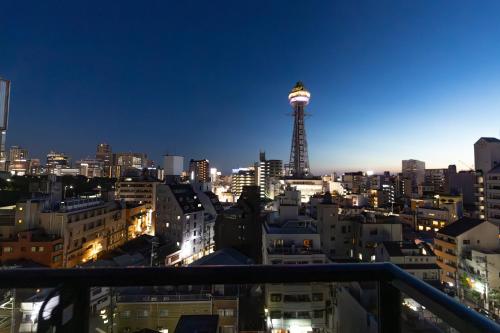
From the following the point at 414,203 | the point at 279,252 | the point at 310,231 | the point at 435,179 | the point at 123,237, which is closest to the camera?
the point at 279,252

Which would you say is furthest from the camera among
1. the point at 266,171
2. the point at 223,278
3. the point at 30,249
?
the point at 266,171

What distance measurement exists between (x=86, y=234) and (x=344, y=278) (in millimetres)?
19148

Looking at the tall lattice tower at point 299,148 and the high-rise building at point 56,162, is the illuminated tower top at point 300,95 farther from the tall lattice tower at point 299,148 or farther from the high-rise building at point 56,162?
the high-rise building at point 56,162

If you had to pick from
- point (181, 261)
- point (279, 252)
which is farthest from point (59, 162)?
point (279, 252)

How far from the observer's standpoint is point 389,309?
3.52ft

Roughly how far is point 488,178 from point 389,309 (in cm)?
3008

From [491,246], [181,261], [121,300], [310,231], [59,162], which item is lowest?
[181,261]

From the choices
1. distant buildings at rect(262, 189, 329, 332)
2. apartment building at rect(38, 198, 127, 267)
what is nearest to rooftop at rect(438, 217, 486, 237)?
distant buildings at rect(262, 189, 329, 332)

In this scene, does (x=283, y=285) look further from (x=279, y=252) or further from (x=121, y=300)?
(x=279, y=252)

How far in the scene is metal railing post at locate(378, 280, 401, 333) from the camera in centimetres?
107

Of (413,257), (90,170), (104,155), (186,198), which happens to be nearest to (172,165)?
(186,198)

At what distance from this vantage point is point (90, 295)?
1122 mm

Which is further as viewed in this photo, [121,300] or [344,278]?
[121,300]

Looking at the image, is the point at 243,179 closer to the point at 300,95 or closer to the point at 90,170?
Result: the point at 300,95
